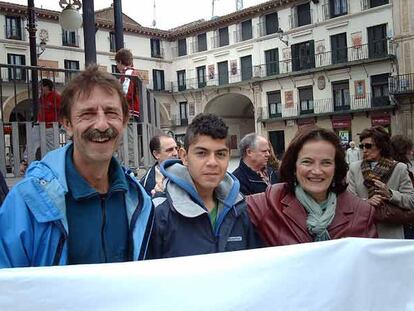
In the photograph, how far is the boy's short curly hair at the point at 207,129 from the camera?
8.50 feet

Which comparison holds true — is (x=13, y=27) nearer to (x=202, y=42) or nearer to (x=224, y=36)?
(x=202, y=42)

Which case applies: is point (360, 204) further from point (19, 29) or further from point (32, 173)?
point (19, 29)

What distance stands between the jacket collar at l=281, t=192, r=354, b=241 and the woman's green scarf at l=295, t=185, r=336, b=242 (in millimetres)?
24

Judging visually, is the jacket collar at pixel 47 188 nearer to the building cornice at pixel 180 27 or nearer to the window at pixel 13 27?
the building cornice at pixel 180 27

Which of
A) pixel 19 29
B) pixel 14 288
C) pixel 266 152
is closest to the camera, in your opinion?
pixel 14 288

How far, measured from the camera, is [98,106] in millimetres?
2117

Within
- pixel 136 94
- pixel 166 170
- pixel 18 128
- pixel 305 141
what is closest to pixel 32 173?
pixel 166 170

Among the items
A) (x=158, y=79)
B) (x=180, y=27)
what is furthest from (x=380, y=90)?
(x=180, y=27)

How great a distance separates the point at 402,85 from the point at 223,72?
16915 mm

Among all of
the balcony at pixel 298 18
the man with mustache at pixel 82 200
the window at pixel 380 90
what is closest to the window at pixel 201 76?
the balcony at pixel 298 18

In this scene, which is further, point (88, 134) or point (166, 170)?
point (166, 170)

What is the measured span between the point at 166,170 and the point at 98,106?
0.61m

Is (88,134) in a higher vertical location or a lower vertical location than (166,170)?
higher

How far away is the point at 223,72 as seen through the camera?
149 feet
